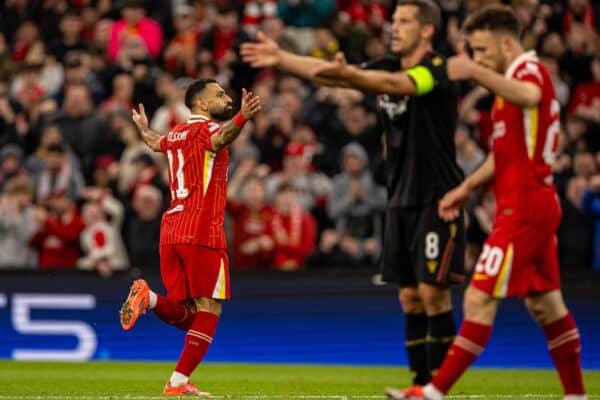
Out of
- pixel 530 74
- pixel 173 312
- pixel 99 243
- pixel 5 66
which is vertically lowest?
pixel 99 243

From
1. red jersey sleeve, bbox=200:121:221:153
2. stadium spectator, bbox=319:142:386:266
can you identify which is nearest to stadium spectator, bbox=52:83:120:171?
stadium spectator, bbox=319:142:386:266

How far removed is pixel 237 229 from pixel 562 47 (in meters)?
5.83

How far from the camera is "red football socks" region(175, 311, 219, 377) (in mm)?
10070

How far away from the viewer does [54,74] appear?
811 inches

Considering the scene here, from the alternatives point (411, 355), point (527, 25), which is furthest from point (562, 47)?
point (411, 355)

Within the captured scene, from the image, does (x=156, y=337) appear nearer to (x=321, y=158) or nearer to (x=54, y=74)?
(x=321, y=158)

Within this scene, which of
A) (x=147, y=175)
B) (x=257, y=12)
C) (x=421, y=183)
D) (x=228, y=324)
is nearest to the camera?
(x=421, y=183)

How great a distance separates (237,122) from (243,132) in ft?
28.6

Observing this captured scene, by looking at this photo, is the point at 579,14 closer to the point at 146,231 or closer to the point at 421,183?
the point at 146,231

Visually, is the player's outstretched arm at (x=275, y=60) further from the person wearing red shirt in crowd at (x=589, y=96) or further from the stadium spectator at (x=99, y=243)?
the person wearing red shirt in crowd at (x=589, y=96)

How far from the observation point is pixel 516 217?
8273 millimetres

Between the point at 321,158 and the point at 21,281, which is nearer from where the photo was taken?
the point at 21,281

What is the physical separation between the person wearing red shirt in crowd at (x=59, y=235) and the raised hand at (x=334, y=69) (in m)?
9.61

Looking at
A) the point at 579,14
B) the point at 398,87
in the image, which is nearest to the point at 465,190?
the point at 398,87
